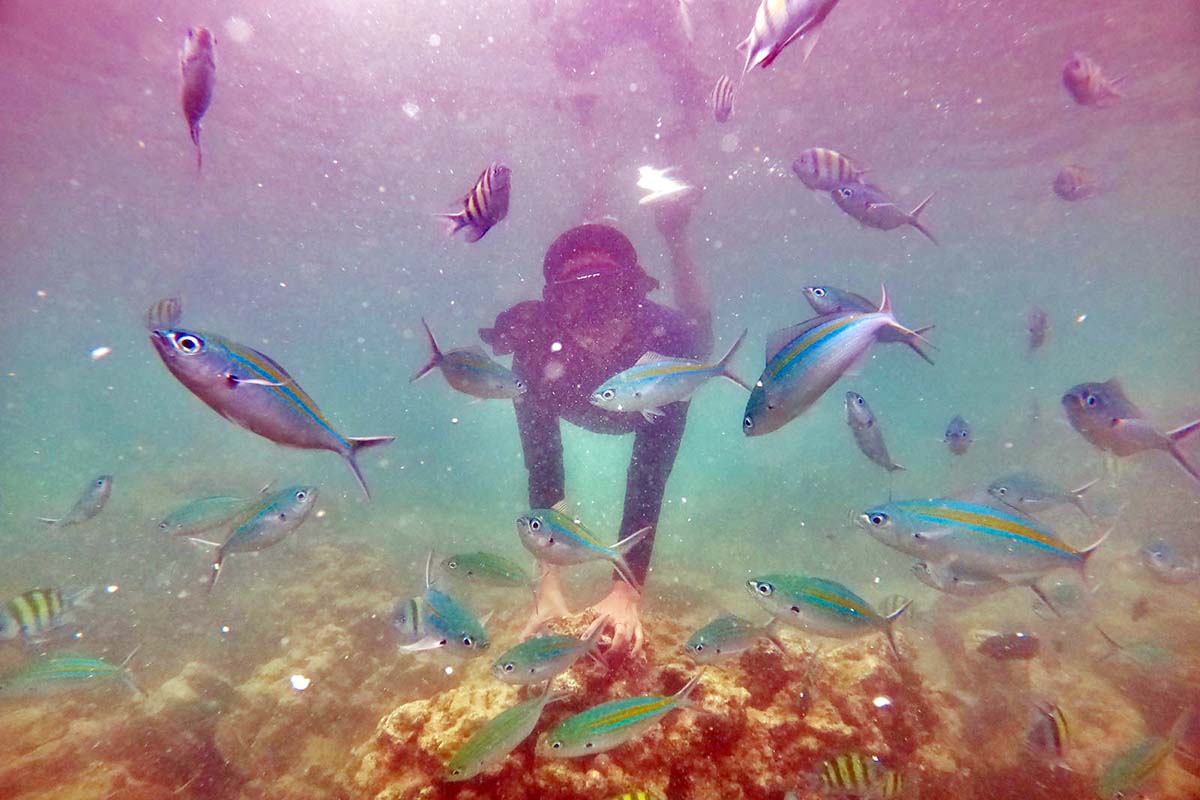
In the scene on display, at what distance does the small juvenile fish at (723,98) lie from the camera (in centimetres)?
538

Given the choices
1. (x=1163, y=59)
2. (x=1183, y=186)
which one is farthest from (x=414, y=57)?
(x=1183, y=186)

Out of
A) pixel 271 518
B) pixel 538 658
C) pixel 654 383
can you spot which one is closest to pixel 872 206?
pixel 654 383

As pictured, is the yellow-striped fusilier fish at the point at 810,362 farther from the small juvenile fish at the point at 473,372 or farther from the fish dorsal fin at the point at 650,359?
the small juvenile fish at the point at 473,372

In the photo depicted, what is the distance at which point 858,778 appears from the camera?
9.81 ft

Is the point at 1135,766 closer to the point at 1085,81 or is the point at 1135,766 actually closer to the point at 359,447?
the point at 359,447

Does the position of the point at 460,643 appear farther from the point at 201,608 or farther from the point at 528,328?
the point at 201,608

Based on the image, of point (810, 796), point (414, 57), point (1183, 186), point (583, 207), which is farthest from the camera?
point (1183, 186)

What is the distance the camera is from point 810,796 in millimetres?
3320

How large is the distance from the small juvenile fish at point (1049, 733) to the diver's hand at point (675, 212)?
58.1ft

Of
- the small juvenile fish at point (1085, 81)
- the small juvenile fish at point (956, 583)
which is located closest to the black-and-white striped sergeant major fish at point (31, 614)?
the small juvenile fish at point (956, 583)

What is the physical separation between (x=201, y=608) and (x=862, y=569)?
14.4 metres

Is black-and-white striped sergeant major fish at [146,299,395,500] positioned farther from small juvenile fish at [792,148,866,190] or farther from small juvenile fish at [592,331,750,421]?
small juvenile fish at [792,148,866,190]

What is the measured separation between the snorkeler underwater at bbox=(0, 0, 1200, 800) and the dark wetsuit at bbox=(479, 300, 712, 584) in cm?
5

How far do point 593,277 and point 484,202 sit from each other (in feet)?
8.95
